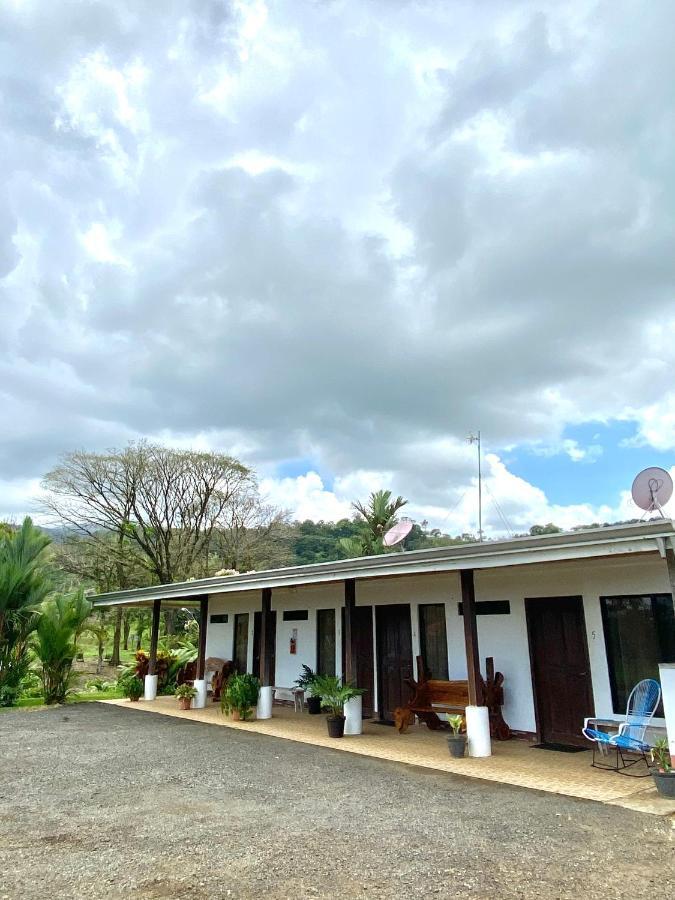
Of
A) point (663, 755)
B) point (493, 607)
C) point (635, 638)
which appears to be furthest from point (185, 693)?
point (663, 755)

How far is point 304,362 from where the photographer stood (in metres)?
15.3

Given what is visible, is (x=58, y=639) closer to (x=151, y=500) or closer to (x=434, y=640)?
(x=434, y=640)

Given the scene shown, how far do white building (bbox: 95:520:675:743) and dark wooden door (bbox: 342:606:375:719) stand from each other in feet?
0.08

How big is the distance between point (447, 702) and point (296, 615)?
5.13 meters

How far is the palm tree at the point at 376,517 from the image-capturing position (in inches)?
868

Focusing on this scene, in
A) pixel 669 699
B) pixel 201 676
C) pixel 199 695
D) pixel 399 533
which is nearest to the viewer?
pixel 669 699

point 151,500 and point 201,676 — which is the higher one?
point 151,500

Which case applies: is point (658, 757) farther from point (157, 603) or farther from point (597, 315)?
point (157, 603)

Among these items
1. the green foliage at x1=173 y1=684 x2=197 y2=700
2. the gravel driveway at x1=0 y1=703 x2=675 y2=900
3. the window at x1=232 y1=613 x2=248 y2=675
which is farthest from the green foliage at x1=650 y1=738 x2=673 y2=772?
the window at x1=232 y1=613 x2=248 y2=675

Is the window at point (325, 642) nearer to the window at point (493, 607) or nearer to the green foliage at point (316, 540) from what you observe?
the window at point (493, 607)

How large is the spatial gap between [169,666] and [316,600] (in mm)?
5490

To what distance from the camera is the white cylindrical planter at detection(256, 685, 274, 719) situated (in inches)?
429

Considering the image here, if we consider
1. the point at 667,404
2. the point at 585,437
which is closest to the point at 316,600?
the point at 667,404

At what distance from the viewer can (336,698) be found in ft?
29.3
